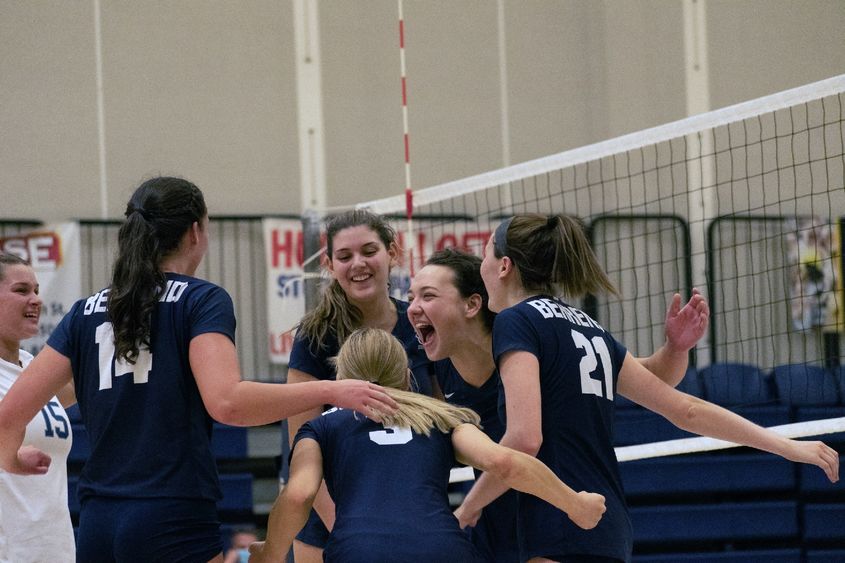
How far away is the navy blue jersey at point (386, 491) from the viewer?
2.84 m

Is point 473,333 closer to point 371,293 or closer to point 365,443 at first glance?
point 371,293

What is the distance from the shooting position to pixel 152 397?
2961 mm

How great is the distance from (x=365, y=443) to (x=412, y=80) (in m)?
7.22

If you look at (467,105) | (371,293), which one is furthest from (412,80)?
(371,293)

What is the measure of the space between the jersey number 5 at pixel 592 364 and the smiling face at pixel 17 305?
225 centimetres

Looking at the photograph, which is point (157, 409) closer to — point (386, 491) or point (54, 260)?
point (386, 491)

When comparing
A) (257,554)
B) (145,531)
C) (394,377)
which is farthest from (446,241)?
(145,531)

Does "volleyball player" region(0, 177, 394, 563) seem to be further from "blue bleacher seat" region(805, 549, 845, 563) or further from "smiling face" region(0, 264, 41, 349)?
"blue bleacher seat" region(805, 549, 845, 563)

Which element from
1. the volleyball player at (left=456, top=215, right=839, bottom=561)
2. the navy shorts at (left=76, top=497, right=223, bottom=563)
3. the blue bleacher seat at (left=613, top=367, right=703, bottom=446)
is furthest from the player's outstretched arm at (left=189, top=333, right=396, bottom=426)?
the blue bleacher seat at (left=613, top=367, right=703, bottom=446)

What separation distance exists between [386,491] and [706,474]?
6043 mm

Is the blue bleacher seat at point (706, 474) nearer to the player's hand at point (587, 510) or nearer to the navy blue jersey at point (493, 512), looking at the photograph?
the navy blue jersey at point (493, 512)

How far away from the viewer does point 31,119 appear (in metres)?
9.23

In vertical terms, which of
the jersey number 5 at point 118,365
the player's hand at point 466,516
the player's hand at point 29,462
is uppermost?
the jersey number 5 at point 118,365

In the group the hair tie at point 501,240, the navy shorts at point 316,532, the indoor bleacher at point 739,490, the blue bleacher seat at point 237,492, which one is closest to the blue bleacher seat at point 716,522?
the indoor bleacher at point 739,490
